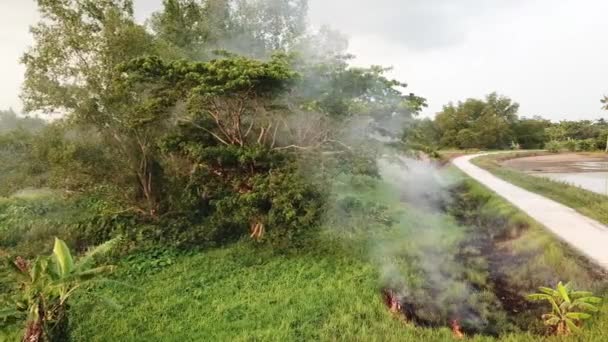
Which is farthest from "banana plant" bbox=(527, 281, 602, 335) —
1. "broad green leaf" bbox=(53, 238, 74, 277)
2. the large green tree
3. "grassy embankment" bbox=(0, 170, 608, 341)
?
the large green tree

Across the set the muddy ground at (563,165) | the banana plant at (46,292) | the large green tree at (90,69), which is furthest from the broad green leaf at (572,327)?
the muddy ground at (563,165)

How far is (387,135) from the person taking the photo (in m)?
8.11

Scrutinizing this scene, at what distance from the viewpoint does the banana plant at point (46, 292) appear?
166 inches

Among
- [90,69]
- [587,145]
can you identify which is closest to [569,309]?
[90,69]

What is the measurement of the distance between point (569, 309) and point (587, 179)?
13.0m

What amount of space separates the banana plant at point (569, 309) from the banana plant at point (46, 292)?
17.5 ft

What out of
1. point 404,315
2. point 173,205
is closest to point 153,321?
point 404,315

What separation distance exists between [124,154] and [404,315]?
23.6 ft

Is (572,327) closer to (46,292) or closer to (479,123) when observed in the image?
(46,292)

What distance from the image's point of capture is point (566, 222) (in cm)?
827

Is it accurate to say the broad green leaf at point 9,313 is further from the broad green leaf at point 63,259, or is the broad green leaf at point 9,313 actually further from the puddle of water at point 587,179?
the puddle of water at point 587,179

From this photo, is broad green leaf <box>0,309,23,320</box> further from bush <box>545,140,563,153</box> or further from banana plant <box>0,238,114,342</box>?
bush <box>545,140,563,153</box>

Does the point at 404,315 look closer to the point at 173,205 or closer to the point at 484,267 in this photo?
the point at 484,267

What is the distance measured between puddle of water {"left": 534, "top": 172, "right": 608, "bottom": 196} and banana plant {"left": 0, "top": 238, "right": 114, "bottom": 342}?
13752 mm
